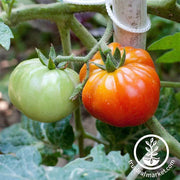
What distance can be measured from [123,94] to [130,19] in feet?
0.72

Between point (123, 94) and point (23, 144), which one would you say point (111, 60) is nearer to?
point (123, 94)

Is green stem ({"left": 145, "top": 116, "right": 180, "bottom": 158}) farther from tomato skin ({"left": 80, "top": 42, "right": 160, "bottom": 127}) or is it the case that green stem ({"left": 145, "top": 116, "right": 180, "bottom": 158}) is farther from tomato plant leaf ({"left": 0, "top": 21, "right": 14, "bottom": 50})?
tomato plant leaf ({"left": 0, "top": 21, "right": 14, "bottom": 50})

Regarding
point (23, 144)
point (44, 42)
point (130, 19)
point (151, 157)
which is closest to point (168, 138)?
point (151, 157)

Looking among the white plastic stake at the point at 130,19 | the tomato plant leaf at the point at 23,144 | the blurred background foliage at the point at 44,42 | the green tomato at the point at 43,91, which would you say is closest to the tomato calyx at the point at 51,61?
the green tomato at the point at 43,91

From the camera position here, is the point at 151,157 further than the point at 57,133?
No

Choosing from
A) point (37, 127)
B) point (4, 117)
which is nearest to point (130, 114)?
point (37, 127)

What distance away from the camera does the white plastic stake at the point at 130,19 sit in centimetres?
74

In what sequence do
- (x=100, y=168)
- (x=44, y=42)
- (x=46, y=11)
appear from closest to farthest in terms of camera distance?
(x=100, y=168) < (x=46, y=11) < (x=44, y=42)

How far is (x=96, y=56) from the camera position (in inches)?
29.9

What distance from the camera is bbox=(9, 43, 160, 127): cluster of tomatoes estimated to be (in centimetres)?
66

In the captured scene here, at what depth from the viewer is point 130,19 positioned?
759 millimetres

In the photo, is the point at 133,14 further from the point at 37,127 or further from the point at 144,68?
the point at 37,127

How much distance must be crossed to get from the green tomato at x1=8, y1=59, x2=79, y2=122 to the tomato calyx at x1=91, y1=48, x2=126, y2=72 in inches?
3.6

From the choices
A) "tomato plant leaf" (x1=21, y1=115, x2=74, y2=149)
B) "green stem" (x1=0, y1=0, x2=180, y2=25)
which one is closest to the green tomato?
"green stem" (x1=0, y1=0, x2=180, y2=25)
